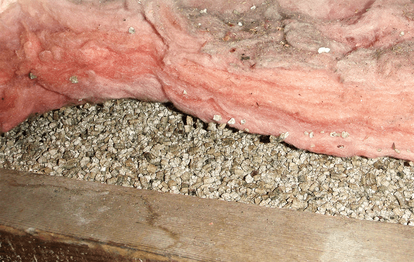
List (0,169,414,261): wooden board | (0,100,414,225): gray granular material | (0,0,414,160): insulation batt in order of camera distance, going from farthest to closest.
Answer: (0,100,414,225): gray granular material, (0,0,414,160): insulation batt, (0,169,414,261): wooden board

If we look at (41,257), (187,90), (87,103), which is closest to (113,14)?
(187,90)

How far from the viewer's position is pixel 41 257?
1.36 metres

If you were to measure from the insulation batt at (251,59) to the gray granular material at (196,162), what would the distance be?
0.12 m

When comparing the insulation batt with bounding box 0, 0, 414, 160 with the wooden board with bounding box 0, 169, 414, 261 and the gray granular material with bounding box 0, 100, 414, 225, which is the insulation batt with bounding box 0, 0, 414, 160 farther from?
the wooden board with bounding box 0, 169, 414, 261

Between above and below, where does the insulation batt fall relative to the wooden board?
above

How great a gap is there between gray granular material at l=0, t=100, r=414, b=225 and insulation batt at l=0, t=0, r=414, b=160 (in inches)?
4.7

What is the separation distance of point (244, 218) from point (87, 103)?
982 millimetres

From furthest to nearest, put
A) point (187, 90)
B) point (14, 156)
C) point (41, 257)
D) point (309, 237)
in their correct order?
1. point (14, 156)
2. point (187, 90)
3. point (41, 257)
4. point (309, 237)

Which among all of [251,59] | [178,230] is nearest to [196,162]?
[178,230]

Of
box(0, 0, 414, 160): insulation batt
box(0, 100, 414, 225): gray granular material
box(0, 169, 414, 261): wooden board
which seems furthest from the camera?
box(0, 100, 414, 225): gray granular material

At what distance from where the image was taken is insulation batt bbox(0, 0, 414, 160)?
51.9 inches

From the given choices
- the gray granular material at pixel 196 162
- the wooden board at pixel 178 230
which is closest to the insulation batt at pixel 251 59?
the gray granular material at pixel 196 162

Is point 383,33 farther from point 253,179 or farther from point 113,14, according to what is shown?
point 113,14

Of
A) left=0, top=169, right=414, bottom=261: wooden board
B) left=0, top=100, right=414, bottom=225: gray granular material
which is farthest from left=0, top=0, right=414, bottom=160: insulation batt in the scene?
left=0, top=169, right=414, bottom=261: wooden board
